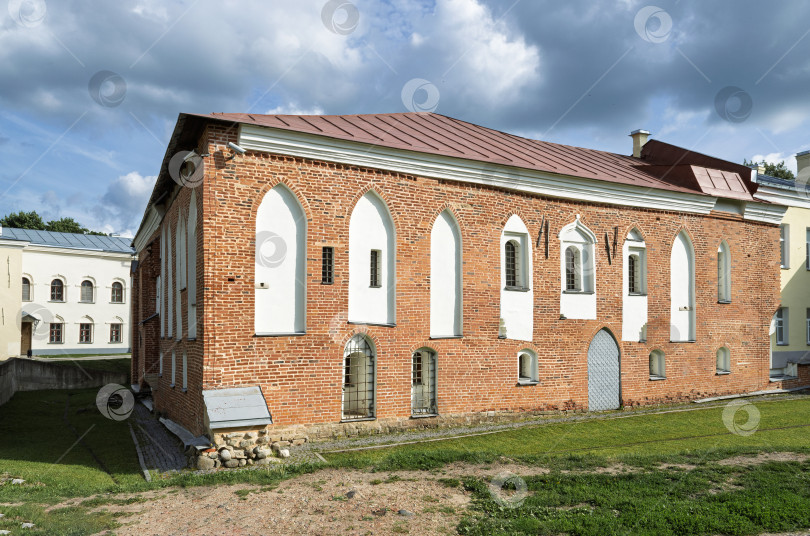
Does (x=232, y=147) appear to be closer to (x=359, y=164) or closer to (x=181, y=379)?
(x=359, y=164)

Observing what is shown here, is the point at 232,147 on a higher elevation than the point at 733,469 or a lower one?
higher

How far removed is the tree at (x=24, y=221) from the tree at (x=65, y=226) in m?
0.59

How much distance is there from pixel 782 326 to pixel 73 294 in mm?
39628

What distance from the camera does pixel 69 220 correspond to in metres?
54.1

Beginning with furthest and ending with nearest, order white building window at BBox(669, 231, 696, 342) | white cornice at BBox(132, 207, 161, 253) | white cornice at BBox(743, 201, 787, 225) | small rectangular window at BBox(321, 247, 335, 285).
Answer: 1. white cornice at BBox(743, 201, 787, 225)
2. white cornice at BBox(132, 207, 161, 253)
3. white building window at BBox(669, 231, 696, 342)
4. small rectangular window at BBox(321, 247, 335, 285)

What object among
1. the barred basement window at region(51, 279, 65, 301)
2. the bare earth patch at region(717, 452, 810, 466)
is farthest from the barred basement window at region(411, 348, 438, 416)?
the barred basement window at region(51, 279, 65, 301)

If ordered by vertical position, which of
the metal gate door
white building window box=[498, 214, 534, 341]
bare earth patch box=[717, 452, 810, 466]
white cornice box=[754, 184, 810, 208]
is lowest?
bare earth patch box=[717, 452, 810, 466]

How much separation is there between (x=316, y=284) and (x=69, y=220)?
49878 mm

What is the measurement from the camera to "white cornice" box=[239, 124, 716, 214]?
12648 mm

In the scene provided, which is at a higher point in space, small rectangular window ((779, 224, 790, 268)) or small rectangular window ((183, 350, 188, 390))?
small rectangular window ((779, 224, 790, 268))

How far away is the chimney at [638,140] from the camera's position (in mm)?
25078

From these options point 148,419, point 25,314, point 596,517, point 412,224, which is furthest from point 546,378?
point 25,314

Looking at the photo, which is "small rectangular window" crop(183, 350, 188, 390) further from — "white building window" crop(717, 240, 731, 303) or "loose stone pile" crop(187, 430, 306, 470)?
"white building window" crop(717, 240, 731, 303)

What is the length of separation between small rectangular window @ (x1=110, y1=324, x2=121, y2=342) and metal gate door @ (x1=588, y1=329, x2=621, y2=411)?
3514cm
